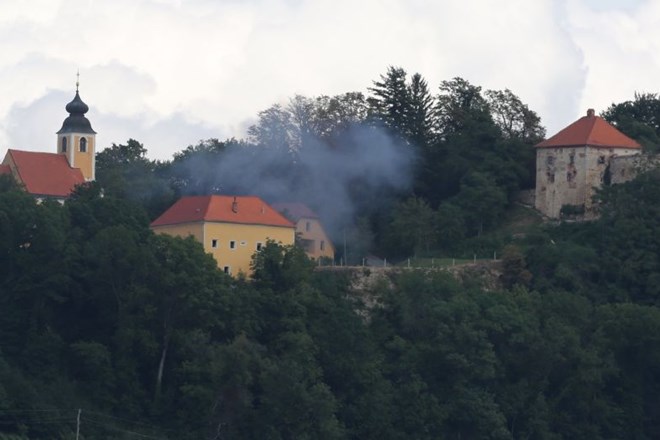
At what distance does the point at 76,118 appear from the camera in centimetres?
11388

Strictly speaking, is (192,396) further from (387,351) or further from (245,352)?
(387,351)

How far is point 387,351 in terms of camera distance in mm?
99812

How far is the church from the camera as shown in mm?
108250

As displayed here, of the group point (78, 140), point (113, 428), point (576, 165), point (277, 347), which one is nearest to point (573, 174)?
point (576, 165)

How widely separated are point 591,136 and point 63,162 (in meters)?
22.2

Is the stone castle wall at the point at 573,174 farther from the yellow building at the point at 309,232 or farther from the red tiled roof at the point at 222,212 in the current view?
the red tiled roof at the point at 222,212

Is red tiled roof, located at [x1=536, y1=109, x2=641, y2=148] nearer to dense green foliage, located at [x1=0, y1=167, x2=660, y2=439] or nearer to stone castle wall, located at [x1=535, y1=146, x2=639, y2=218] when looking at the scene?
stone castle wall, located at [x1=535, y1=146, x2=639, y2=218]

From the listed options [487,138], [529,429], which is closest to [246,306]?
[529,429]

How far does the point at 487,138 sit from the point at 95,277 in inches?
880

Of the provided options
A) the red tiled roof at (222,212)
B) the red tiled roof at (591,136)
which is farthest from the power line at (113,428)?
the red tiled roof at (591,136)

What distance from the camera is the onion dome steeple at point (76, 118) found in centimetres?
11350

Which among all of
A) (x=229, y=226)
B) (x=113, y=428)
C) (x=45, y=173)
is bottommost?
(x=113, y=428)

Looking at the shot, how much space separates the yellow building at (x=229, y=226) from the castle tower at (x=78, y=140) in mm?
8152

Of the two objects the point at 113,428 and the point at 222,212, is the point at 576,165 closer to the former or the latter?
the point at 222,212
